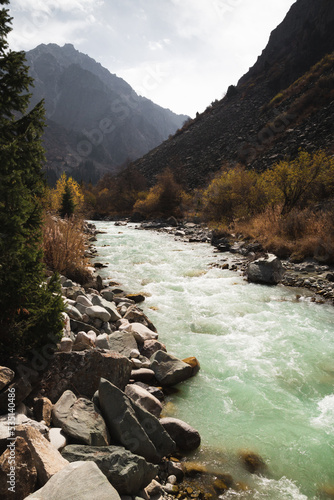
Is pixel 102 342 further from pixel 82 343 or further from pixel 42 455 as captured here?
pixel 42 455

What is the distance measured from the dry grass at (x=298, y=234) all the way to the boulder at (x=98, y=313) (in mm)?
9186

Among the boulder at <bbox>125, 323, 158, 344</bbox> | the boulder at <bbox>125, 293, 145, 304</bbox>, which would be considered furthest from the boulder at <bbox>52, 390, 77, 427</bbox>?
the boulder at <bbox>125, 293, 145, 304</bbox>

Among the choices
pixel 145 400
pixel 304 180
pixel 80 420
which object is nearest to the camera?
pixel 80 420

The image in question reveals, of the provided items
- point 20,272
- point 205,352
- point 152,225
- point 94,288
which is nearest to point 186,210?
point 152,225

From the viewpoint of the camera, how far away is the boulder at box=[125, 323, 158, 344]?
16.8 feet

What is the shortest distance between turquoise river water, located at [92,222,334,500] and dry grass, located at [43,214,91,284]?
70.4 inches

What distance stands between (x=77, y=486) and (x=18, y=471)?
42cm

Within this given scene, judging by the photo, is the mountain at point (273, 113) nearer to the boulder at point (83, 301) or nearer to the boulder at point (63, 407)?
the boulder at point (83, 301)

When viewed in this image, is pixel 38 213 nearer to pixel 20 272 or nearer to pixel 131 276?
pixel 20 272

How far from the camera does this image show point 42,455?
1.97 meters

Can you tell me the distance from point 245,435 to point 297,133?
30.8 meters

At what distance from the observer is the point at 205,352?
5273 millimetres

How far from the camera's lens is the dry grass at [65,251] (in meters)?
7.64

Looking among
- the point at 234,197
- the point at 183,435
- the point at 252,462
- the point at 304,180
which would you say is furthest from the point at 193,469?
the point at 234,197
